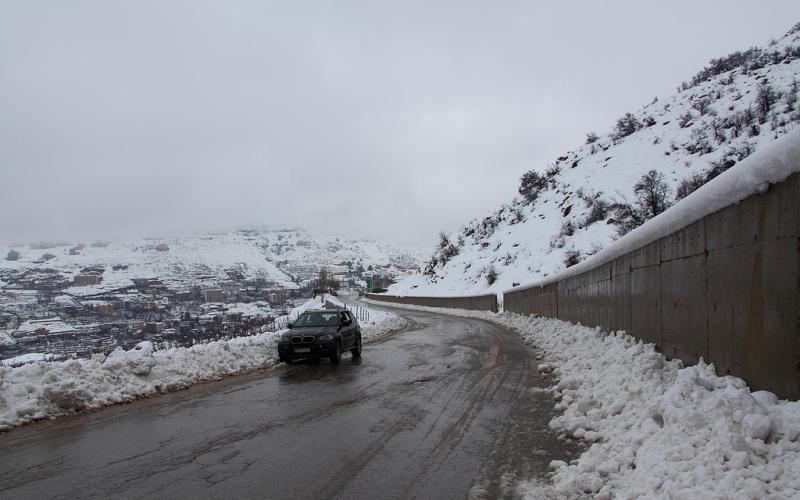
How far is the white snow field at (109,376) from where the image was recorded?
28.0 feet

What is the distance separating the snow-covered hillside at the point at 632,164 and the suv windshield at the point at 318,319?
93.3ft

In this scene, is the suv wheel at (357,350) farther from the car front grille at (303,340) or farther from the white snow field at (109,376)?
the white snow field at (109,376)

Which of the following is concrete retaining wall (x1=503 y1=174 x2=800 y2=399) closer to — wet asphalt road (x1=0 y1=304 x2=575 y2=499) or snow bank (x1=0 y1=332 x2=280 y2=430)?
wet asphalt road (x1=0 y1=304 x2=575 y2=499)

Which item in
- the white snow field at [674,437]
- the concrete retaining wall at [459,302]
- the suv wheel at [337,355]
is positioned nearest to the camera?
the white snow field at [674,437]

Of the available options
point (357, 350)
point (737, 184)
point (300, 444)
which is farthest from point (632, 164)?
point (300, 444)

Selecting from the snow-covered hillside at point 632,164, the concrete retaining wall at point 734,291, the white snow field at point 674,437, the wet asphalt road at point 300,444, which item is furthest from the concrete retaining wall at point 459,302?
the white snow field at point 674,437

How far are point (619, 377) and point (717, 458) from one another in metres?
3.79

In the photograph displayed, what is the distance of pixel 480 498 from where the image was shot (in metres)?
4.90

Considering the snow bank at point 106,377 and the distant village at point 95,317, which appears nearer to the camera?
the snow bank at point 106,377

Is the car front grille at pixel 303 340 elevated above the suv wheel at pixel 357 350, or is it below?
above

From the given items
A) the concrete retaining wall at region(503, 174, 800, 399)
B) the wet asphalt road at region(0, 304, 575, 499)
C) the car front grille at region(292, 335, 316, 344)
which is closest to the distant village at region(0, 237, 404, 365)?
the car front grille at region(292, 335, 316, 344)

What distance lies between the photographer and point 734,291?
18.6ft

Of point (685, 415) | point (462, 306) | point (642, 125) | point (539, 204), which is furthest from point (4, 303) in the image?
point (642, 125)

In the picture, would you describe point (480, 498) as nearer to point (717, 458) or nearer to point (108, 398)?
point (717, 458)
